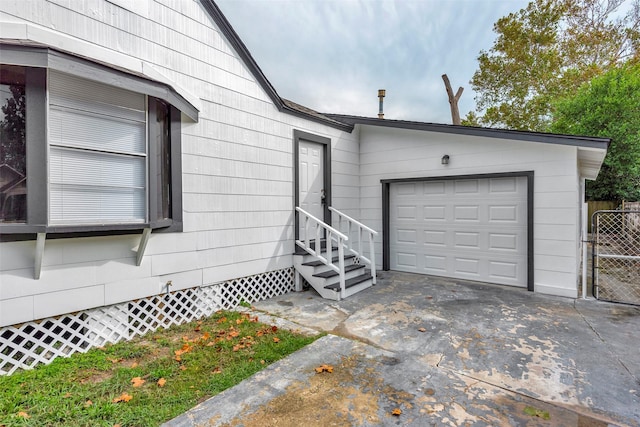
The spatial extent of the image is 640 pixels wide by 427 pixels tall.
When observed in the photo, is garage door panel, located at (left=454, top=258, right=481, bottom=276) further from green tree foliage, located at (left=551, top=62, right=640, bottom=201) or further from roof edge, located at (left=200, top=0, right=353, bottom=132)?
green tree foliage, located at (left=551, top=62, right=640, bottom=201)

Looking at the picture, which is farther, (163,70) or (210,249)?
(210,249)

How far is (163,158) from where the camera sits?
3.58 meters

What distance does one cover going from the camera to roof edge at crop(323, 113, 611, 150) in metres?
4.36

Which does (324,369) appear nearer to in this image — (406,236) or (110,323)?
(110,323)

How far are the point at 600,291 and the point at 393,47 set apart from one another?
865 centimetres

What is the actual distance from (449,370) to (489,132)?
4.20m

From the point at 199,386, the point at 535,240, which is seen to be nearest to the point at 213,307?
the point at 199,386

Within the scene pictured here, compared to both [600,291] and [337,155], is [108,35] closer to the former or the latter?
[337,155]

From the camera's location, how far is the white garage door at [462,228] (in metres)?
5.31

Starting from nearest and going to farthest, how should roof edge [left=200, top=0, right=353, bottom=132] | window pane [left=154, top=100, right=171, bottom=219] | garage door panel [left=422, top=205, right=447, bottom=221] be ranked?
window pane [left=154, top=100, right=171, bottom=219]
roof edge [left=200, top=0, right=353, bottom=132]
garage door panel [left=422, top=205, right=447, bottom=221]

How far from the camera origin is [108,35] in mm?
3193

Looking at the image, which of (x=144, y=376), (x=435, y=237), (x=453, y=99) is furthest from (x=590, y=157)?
(x=453, y=99)

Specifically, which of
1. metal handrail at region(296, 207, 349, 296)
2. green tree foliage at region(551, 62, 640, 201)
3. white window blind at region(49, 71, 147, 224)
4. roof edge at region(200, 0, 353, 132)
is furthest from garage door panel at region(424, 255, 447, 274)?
green tree foliage at region(551, 62, 640, 201)

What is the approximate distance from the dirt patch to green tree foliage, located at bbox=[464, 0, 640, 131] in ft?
55.8
